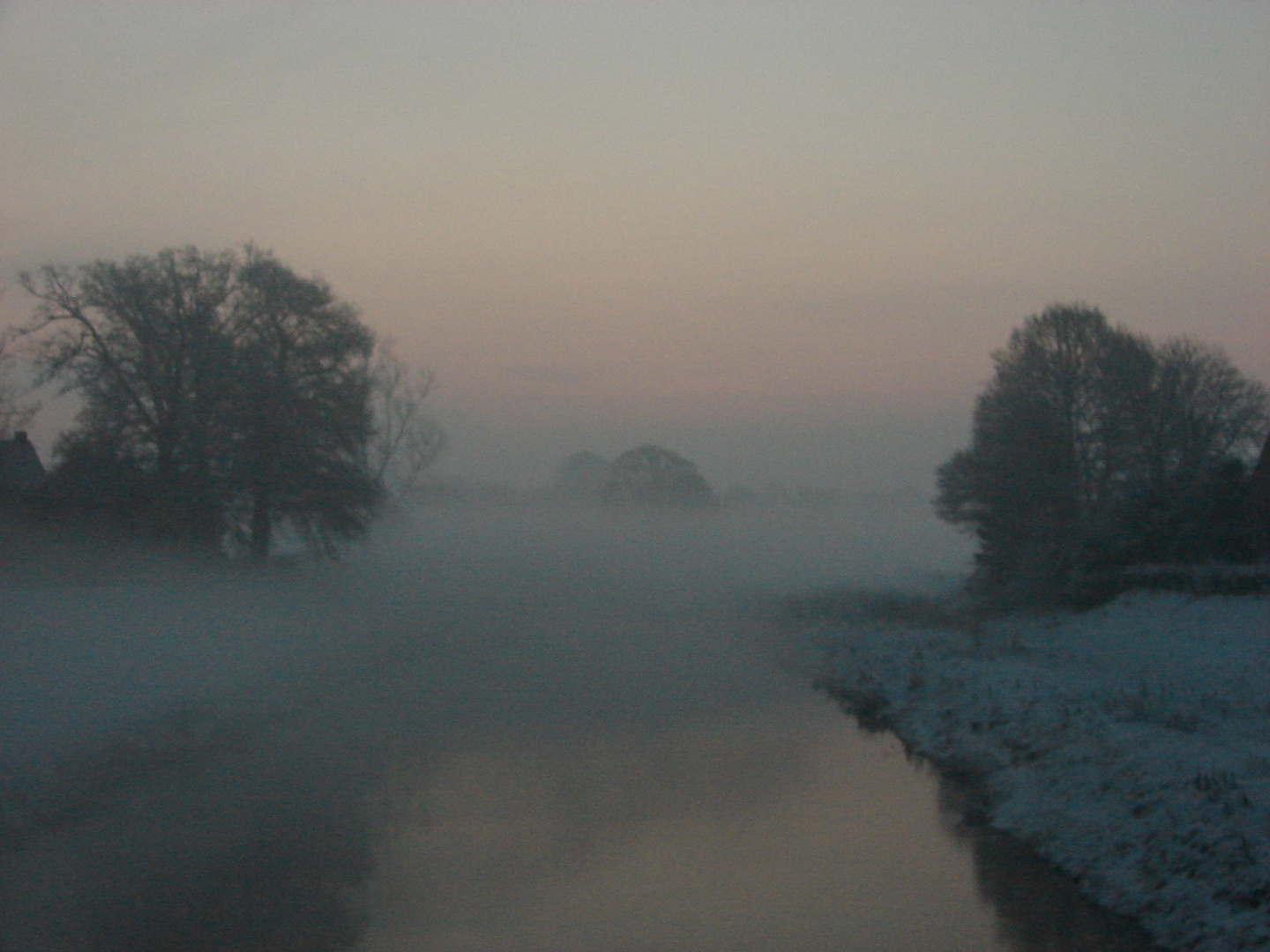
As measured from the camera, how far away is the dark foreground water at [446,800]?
9008mm

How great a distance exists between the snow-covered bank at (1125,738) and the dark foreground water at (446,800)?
644mm

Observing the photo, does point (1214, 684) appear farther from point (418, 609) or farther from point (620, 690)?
point (418, 609)

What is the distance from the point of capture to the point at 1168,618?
82.5 ft

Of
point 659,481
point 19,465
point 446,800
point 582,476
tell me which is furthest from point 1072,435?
point 582,476

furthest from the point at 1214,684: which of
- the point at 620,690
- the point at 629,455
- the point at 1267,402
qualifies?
the point at 629,455

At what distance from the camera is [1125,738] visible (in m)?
13.4

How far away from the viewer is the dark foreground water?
9.01m

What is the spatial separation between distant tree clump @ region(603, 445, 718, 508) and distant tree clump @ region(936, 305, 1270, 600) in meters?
72.5

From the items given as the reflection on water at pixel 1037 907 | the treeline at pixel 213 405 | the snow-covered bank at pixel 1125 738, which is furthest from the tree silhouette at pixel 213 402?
the reflection on water at pixel 1037 907

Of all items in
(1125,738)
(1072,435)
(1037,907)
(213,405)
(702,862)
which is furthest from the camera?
(1072,435)

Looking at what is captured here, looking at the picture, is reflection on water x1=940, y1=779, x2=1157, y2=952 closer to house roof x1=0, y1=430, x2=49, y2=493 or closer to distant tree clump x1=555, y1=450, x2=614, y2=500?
house roof x1=0, y1=430, x2=49, y2=493

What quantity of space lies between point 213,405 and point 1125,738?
27987 mm

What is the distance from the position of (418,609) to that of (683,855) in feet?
90.5

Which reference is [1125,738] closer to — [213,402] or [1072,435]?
[213,402]
